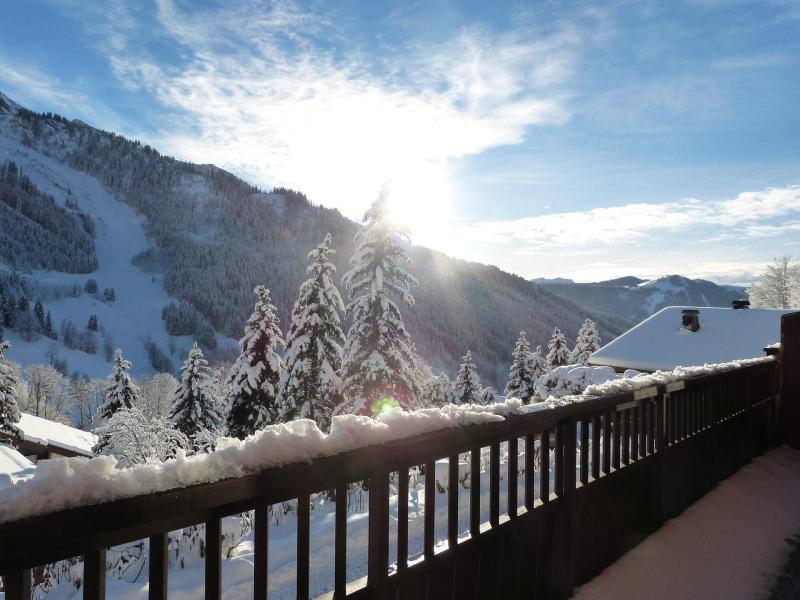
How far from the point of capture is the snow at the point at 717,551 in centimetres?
376

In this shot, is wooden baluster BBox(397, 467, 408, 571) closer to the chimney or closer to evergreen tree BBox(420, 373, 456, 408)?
the chimney

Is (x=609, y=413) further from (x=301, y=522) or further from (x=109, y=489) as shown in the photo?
(x=109, y=489)

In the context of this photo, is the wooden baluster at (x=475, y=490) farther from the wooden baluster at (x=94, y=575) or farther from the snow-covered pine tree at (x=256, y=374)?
the snow-covered pine tree at (x=256, y=374)

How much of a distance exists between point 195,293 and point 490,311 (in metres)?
96.0

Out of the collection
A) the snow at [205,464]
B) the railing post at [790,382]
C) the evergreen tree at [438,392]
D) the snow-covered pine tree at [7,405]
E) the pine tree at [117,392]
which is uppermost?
the snow at [205,464]

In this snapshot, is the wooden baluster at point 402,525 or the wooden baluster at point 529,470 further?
the wooden baluster at point 529,470

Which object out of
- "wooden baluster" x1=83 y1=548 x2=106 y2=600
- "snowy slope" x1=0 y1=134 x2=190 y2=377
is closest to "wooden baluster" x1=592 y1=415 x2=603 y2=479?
"wooden baluster" x1=83 y1=548 x2=106 y2=600

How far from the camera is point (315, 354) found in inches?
768

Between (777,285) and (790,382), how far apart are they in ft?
173

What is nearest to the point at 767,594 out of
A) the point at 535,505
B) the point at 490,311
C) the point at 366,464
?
the point at 535,505

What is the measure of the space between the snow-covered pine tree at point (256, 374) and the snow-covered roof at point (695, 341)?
17.3 meters

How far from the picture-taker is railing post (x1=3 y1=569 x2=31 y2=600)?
120 cm

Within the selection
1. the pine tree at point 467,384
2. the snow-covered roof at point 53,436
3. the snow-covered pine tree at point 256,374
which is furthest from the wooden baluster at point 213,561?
the pine tree at point 467,384

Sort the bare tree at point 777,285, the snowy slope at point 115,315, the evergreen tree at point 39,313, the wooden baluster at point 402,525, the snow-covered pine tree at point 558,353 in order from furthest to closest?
the evergreen tree at point 39,313 < the snowy slope at point 115,315 < the bare tree at point 777,285 < the snow-covered pine tree at point 558,353 < the wooden baluster at point 402,525
